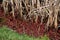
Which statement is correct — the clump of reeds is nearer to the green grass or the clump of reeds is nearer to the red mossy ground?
the red mossy ground

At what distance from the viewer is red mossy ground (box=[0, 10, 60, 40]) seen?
406cm

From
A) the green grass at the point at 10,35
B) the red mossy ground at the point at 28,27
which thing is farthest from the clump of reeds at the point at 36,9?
the green grass at the point at 10,35

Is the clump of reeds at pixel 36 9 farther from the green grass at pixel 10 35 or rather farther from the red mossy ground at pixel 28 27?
the green grass at pixel 10 35

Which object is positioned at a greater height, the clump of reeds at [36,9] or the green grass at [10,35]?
Result: the clump of reeds at [36,9]

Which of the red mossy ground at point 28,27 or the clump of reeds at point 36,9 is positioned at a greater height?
the clump of reeds at point 36,9

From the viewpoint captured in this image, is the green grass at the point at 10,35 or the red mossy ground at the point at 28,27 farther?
the red mossy ground at the point at 28,27

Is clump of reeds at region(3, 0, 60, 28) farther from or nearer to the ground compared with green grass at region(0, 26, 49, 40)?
farther from the ground

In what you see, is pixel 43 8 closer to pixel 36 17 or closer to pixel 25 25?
pixel 36 17

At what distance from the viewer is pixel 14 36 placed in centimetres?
373

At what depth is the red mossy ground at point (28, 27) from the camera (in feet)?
13.3

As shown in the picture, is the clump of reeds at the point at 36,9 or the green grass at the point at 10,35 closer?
A: the green grass at the point at 10,35

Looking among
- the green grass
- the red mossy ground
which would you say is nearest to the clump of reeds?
the red mossy ground

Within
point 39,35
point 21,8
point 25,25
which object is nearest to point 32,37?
point 39,35

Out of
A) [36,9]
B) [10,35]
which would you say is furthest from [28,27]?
[10,35]
